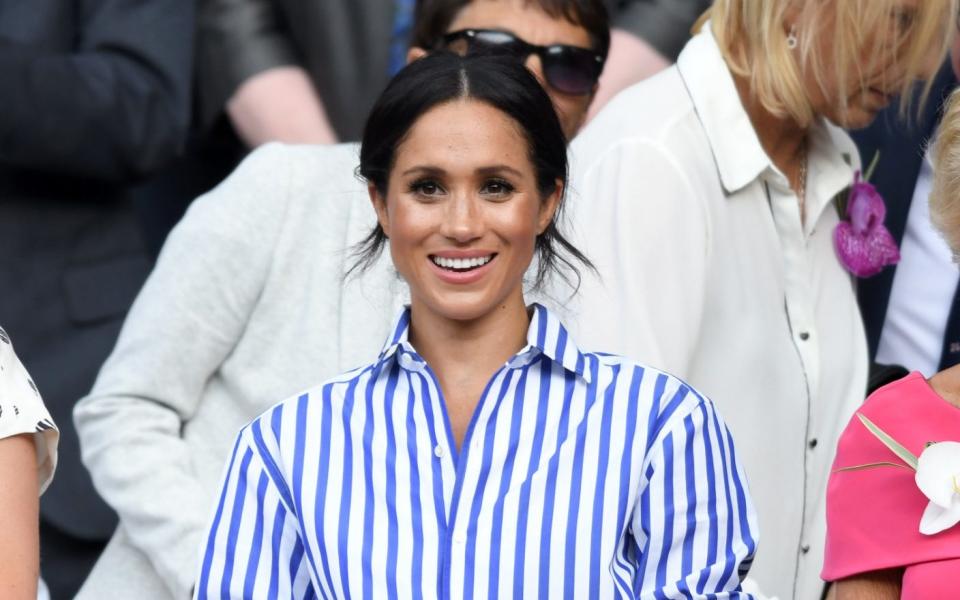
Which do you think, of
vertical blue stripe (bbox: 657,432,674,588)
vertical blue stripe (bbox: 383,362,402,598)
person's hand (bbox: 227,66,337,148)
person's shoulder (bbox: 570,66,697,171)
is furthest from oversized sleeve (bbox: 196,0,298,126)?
vertical blue stripe (bbox: 657,432,674,588)

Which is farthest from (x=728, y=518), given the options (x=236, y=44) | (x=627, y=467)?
(x=236, y=44)

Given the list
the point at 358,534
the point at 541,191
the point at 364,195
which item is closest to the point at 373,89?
the point at 364,195

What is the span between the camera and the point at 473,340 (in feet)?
8.80

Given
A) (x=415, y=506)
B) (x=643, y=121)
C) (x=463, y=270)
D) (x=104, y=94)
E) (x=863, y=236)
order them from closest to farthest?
(x=415, y=506), (x=463, y=270), (x=643, y=121), (x=863, y=236), (x=104, y=94)

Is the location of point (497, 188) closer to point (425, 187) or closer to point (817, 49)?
point (425, 187)

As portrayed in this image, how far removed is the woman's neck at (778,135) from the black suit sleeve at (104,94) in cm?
133

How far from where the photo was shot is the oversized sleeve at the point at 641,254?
Result: 311 centimetres

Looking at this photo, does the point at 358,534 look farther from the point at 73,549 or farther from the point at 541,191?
the point at 73,549

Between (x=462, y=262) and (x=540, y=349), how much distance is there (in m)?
0.16

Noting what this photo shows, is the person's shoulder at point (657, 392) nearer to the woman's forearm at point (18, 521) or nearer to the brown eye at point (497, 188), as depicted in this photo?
the brown eye at point (497, 188)

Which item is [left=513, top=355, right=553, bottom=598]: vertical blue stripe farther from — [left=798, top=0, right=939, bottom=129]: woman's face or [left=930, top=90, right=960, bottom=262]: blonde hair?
[left=798, top=0, right=939, bottom=129]: woman's face

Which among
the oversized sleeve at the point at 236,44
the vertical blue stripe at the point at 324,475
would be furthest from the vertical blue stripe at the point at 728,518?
the oversized sleeve at the point at 236,44

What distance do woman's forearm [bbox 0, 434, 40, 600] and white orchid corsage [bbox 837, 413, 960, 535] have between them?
3.96ft

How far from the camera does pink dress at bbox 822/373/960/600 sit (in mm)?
2680
